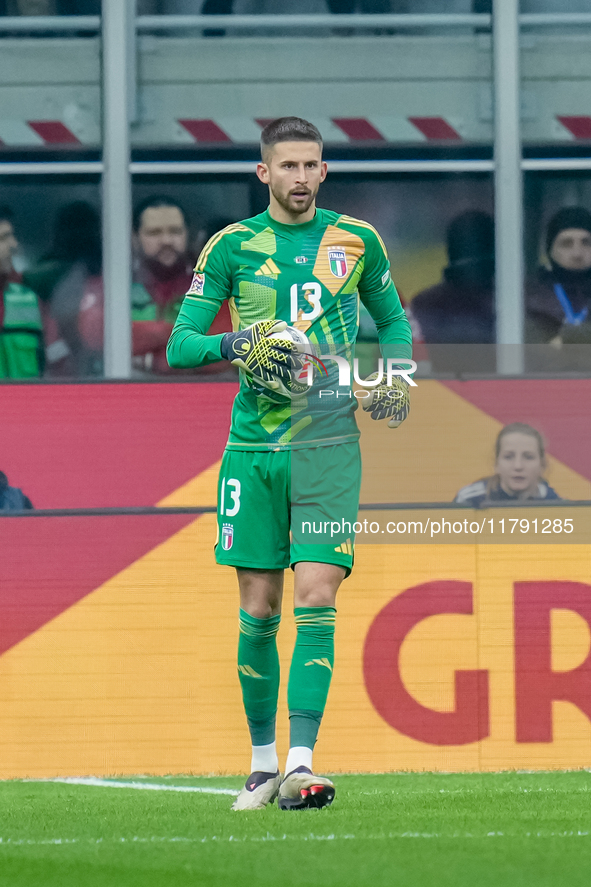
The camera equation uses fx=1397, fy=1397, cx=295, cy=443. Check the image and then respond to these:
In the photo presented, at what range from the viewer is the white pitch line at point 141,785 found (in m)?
4.46

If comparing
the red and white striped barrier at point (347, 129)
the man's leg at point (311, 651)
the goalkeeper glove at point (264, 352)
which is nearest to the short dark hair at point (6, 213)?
the red and white striped barrier at point (347, 129)

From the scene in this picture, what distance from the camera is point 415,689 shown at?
5.04 meters

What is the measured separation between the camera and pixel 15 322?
6.00 metres

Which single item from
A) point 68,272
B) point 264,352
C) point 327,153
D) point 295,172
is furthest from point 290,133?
point 68,272

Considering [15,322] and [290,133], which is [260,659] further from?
[15,322]

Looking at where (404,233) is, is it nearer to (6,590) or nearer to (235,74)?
(235,74)

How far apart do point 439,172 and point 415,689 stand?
2370 millimetres

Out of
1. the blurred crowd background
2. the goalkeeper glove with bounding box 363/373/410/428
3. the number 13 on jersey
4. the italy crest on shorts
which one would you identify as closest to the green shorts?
the italy crest on shorts

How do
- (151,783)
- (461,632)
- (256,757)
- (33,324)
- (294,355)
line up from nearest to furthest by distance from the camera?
(294,355) → (256,757) → (151,783) → (461,632) → (33,324)

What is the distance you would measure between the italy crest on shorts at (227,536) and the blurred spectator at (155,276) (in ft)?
7.44

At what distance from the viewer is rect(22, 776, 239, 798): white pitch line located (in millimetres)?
4457

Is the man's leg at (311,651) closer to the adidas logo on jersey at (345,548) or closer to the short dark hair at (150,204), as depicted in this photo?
the adidas logo on jersey at (345,548)

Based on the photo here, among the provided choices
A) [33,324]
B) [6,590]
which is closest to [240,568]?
[6,590]

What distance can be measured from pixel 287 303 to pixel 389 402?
385 mm
